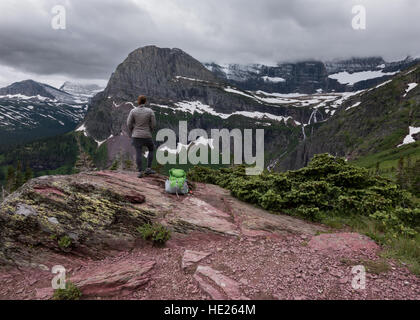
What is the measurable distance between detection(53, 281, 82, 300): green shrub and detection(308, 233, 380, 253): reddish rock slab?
284 inches

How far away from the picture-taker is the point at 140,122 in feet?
37.8

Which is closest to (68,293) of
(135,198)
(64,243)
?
(64,243)

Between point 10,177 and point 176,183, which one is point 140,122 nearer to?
point 176,183

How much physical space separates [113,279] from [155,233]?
80.9 inches

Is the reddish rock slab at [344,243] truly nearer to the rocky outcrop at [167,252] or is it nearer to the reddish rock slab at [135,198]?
the rocky outcrop at [167,252]

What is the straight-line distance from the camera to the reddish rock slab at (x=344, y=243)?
7578mm

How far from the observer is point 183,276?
6.56 m

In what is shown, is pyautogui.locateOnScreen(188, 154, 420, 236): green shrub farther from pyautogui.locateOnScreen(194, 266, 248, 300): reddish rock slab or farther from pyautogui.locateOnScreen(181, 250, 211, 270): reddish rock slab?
pyautogui.locateOnScreen(194, 266, 248, 300): reddish rock slab

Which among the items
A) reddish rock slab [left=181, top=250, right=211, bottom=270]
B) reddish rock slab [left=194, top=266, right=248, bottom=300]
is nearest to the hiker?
reddish rock slab [left=181, top=250, right=211, bottom=270]

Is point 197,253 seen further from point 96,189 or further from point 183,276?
point 96,189

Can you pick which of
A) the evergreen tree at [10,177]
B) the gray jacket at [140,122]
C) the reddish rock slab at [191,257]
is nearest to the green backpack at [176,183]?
the gray jacket at [140,122]
